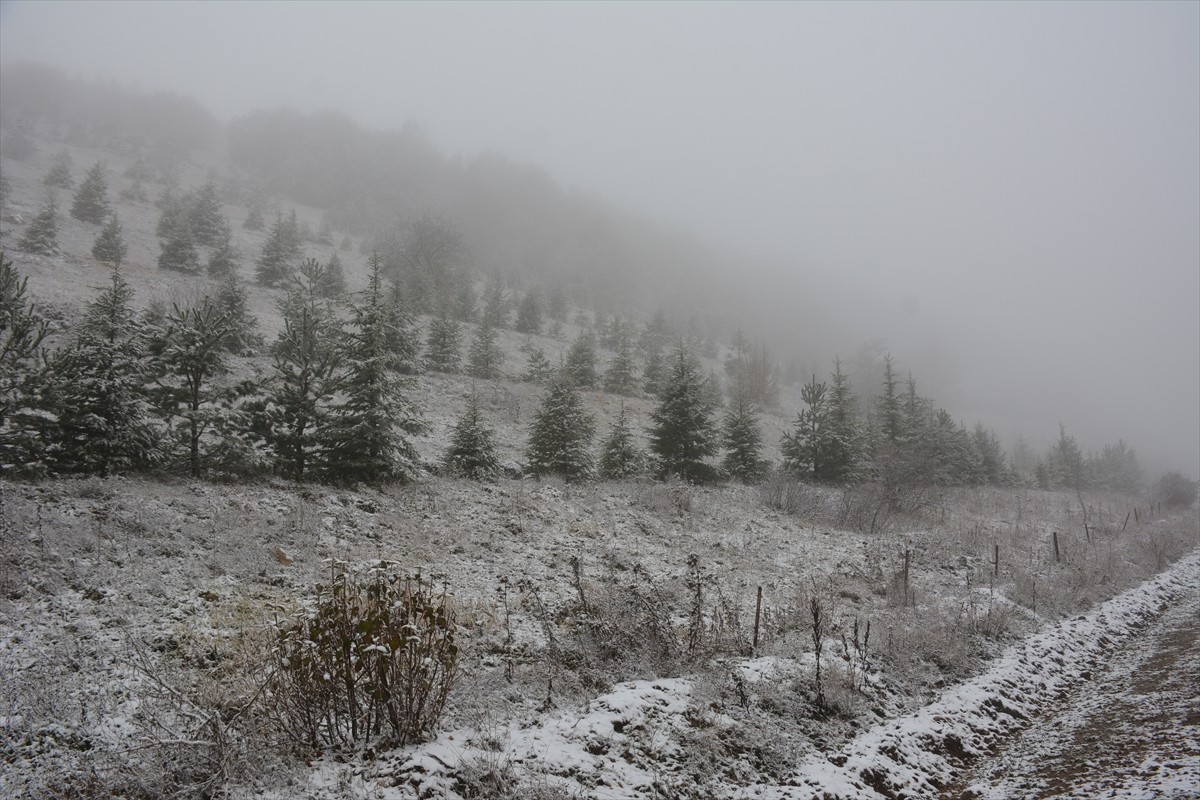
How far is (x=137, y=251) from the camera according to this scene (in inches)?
1588

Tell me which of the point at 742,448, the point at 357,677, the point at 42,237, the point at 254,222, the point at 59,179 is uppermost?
the point at 254,222

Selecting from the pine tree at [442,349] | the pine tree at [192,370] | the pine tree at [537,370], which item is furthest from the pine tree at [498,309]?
the pine tree at [192,370]

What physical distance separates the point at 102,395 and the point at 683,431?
18.3 meters

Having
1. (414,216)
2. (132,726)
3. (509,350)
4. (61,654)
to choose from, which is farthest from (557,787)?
(414,216)

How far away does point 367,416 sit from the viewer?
1400 cm

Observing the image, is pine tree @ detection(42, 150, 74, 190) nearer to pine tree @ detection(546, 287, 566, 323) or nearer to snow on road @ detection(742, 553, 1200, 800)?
pine tree @ detection(546, 287, 566, 323)

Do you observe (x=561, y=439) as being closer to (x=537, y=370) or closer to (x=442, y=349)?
(x=442, y=349)

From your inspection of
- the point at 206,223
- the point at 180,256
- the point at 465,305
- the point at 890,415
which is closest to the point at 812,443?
the point at 890,415

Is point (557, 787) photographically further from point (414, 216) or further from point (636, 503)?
point (414, 216)

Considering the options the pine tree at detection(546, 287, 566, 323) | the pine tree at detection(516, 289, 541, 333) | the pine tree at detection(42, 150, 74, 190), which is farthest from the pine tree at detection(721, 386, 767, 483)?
the pine tree at detection(42, 150, 74, 190)

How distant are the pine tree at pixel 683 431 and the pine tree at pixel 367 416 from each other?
37.2 ft

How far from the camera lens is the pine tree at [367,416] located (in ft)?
45.7

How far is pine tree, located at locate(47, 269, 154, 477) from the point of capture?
1033 cm

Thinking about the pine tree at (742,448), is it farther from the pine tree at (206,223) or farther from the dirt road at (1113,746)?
the pine tree at (206,223)
